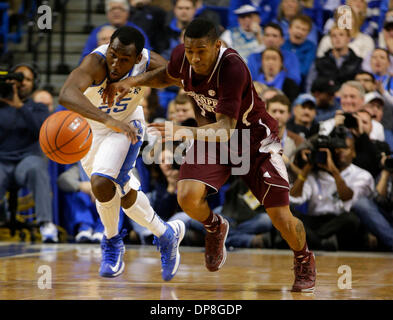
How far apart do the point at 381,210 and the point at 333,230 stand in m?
0.52

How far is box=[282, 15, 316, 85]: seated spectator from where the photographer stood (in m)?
8.13

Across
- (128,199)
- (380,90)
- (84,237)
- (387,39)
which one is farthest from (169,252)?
(387,39)

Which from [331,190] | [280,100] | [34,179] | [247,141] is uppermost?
[280,100]

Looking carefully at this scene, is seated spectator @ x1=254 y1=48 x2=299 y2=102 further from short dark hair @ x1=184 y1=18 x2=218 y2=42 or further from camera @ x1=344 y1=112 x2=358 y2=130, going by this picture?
short dark hair @ x1=184 y1=18 x2=218 y2=42

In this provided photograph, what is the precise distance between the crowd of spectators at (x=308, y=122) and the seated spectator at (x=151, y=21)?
0.03 meters

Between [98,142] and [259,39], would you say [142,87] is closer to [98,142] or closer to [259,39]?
[98,142]

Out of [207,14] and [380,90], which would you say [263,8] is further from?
[380,90]

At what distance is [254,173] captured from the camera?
13.7ft

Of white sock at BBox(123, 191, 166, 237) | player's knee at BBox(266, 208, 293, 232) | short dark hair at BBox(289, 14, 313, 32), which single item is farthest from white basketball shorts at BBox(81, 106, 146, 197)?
short dark hair at BBox(289, 14, 313, 32)

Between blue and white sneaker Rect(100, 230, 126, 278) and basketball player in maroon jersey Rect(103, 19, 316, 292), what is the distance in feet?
2.35

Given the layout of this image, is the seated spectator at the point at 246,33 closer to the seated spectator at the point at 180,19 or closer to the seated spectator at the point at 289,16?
the seated spectator at the point at 289,16

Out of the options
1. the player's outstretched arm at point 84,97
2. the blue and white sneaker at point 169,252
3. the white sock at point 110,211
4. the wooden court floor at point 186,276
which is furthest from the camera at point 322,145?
the player's outstretched arm at point 84,97

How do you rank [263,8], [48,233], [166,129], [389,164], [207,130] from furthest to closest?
[263,8]
[48,233]
[389,164]
[207,130]
[166,129]
